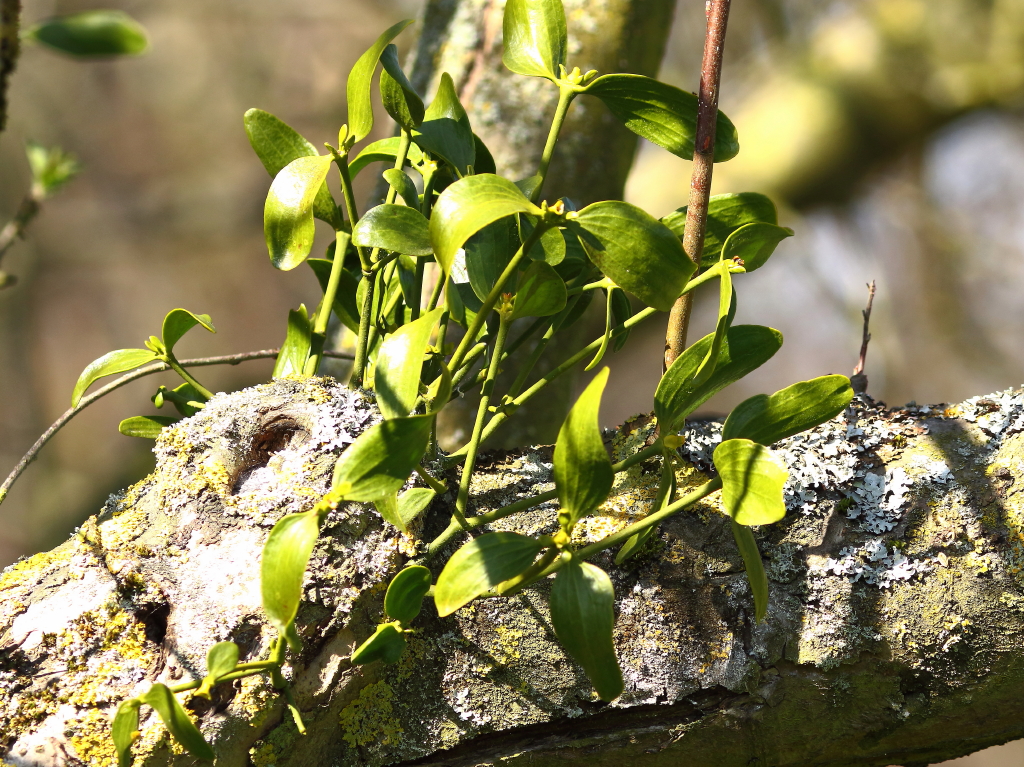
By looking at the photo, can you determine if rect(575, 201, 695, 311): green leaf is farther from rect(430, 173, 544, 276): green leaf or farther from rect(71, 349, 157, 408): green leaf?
rect(71, 349, 157, 408): green leaf

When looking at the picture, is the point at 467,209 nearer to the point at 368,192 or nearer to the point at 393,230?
the point at 393,230

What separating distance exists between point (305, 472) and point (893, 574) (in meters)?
0.31

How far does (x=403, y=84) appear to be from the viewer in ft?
1.17

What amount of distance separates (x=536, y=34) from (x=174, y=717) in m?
0.33

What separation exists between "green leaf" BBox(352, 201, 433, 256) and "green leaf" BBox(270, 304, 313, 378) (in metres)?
0.14

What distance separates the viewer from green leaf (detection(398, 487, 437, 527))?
0.35 m

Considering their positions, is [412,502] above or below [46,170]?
below

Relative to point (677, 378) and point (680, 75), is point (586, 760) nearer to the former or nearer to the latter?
point (677, 378)

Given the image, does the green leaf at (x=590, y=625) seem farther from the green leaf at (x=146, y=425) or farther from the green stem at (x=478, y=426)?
the green leaf at (x=146, y=425)

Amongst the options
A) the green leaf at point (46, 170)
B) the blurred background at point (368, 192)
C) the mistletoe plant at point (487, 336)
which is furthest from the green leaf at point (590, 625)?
the blurred background at point (368, 192)

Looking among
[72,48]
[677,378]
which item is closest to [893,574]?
[677,378]

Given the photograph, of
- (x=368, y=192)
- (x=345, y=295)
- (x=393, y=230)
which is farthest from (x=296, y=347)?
(x=368, y=192)

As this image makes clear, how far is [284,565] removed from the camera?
0.26 metres

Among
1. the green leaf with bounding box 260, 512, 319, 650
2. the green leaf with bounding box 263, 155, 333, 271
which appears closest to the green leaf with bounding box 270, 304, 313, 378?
the green leaf with bounding box 263, 155, 333, 271
